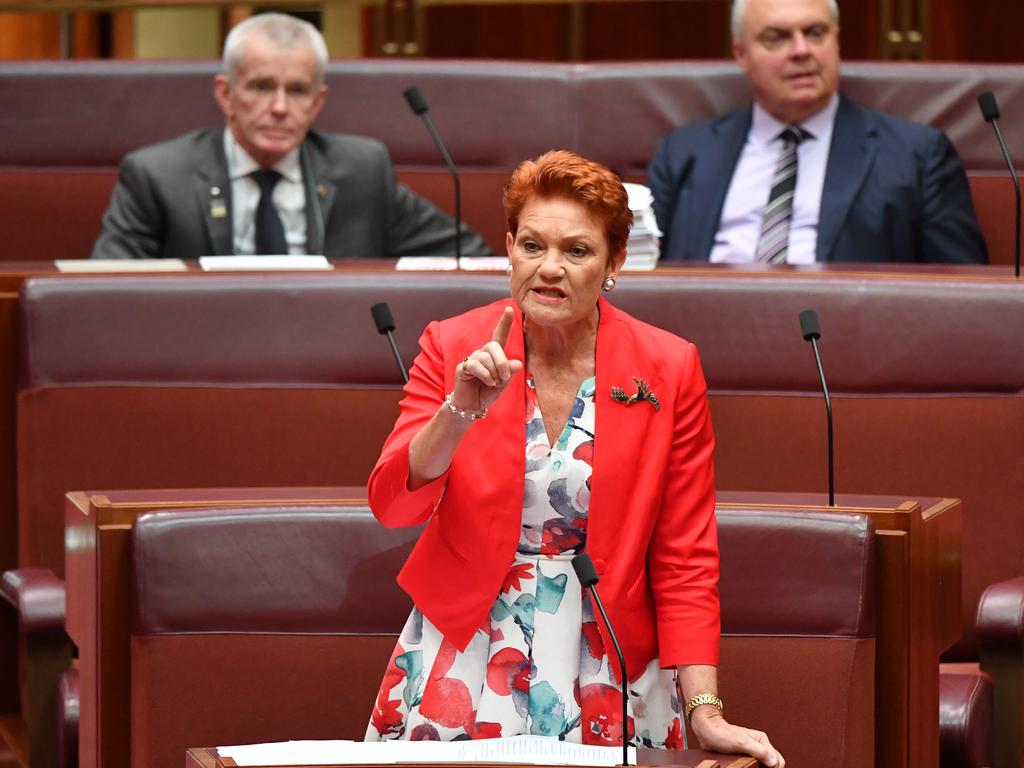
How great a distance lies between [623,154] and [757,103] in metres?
0.23

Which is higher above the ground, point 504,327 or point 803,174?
point 803,174

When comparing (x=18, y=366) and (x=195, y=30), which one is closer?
Answer: (x=18, y=366)

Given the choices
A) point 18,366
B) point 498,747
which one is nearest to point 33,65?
point 18,366

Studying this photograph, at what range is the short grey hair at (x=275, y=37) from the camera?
2420 mm

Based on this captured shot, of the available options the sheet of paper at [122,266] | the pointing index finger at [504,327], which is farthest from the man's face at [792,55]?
the pointing index finger at [504,327]

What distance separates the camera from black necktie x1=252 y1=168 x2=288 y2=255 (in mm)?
2363

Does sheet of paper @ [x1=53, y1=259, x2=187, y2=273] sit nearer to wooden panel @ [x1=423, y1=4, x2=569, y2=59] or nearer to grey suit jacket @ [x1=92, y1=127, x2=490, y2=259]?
grey suit jacket @ [x1=92, y1=127, x2=490, y2=259]

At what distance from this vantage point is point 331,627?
1559 millimetres

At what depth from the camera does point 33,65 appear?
2.63 meters

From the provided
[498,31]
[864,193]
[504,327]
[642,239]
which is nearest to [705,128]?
[864,193]

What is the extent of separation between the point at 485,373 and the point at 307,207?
1302mm

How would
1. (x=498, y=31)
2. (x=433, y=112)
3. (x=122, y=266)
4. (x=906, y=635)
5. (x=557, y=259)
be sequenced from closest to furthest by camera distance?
(x=557, y=259) → (x=906, y=635) → (x=122, y=266) → (x=433, y=112) → (x=498, y=31)

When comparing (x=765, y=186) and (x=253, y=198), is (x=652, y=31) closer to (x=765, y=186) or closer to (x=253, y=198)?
(x=765, y=186)

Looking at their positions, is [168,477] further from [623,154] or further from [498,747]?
[623,154]
